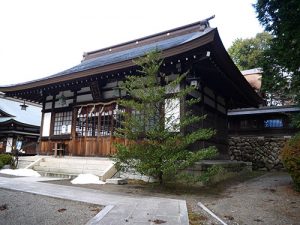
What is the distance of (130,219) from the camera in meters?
5.05

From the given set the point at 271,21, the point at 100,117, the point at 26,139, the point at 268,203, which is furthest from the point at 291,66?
the point at 26,139

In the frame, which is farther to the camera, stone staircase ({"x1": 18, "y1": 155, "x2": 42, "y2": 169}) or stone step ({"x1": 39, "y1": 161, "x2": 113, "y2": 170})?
stone staircase ({"x1": 18, "y1": 155, "x2": 42, "y2": 169})

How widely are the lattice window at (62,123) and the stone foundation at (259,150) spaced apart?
11.7 metres

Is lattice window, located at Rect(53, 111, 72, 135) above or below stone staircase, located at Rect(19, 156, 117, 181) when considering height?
above

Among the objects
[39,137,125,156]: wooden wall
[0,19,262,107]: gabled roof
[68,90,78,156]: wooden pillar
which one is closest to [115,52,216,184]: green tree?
[0,19,262,107]: gabled roof

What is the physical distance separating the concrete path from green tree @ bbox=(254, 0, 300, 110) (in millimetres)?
7406

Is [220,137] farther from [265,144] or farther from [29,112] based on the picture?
[29,112]

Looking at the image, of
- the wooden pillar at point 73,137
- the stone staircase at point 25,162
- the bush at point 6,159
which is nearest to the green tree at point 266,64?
the wooden pillar at point 73,137

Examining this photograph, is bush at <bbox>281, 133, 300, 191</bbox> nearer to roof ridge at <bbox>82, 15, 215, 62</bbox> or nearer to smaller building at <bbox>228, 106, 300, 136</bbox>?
roof ridge at <bbox>82, 15, 215, 62</bbox>

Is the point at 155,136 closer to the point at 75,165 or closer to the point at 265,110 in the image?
the point at 75,165

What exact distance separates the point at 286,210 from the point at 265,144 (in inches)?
562

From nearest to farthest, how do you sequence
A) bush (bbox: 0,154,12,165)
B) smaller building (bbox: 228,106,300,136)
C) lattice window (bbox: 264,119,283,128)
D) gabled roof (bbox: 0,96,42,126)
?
bush (bbox: 0,154,12,165) < smaller building (bbox: 228,106,300,136) < lattice window (bbox: 264,119,283,128) < gabled roof (bbox: 0,96,42,126)

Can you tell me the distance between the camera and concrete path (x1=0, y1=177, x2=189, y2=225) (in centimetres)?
498

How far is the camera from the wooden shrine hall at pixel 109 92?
1065 cm
